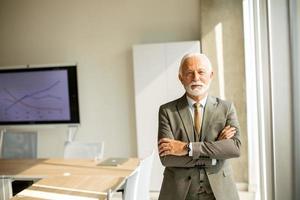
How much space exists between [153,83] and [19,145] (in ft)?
5.72

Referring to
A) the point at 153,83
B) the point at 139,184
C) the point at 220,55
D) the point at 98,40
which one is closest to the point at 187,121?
the point at 139,184

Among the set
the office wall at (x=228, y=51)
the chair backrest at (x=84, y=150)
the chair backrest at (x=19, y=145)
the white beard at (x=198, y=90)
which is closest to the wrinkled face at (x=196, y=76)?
the white beard at (x=198, y=90)

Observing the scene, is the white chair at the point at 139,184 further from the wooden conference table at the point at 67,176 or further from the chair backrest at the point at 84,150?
the chair backrest at the point at 84,150

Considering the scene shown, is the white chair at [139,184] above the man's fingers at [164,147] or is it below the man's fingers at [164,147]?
below

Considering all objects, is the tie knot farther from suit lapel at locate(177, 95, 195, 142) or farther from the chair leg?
the chair leg

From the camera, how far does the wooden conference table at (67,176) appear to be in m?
2.51

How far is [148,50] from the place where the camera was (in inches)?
170

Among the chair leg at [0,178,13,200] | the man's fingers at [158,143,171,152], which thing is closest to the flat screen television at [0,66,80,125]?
the chair leg at [0,178,13,200]

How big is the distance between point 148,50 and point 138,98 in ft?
1.99

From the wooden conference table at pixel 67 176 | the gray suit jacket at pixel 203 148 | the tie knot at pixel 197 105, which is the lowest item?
the wooden conference table at pixel 67 176

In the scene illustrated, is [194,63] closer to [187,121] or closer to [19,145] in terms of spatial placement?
[187,121]

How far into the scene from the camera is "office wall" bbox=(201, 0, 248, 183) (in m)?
4.25

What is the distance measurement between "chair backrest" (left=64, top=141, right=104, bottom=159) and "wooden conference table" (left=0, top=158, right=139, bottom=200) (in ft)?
0.72

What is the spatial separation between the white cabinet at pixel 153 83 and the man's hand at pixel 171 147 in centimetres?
241
